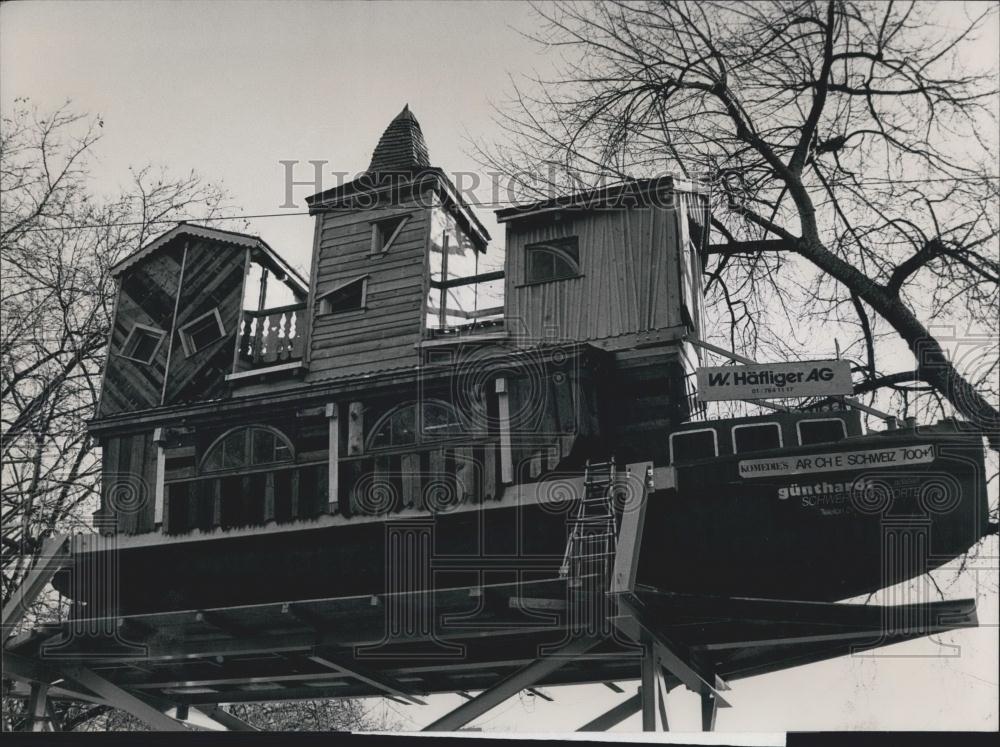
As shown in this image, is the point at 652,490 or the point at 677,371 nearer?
the point at 652,490

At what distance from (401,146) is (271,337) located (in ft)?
5.86

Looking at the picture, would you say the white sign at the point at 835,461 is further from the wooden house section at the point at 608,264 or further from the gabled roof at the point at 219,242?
the gabled roof at the point at 219,242

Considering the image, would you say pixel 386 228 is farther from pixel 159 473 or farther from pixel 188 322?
pixel 159 473

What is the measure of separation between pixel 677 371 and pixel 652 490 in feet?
3.04

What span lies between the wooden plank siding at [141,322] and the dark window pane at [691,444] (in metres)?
3.67

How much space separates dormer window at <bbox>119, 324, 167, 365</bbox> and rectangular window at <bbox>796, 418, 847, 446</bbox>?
14.7 ft

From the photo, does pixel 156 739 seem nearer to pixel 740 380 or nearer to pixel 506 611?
pixel 506 611

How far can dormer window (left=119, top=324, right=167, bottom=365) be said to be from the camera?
8.80 meters

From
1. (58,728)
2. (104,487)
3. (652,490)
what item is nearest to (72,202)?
(104,487)

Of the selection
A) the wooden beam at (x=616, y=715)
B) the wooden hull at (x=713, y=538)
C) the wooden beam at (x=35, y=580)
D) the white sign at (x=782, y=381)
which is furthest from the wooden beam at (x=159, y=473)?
the white sign at (x=782, y=381)

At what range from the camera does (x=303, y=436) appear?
8250 mm

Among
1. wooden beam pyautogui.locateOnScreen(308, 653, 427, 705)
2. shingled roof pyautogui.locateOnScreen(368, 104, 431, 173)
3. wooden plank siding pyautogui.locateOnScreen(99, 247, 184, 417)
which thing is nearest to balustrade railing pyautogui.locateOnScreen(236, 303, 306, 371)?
wooden plank siding pyautogui.locateOnScreen(99, 247, 184, 417)

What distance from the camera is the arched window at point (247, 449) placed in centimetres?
829

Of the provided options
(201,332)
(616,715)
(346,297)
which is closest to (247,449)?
(201,332)
